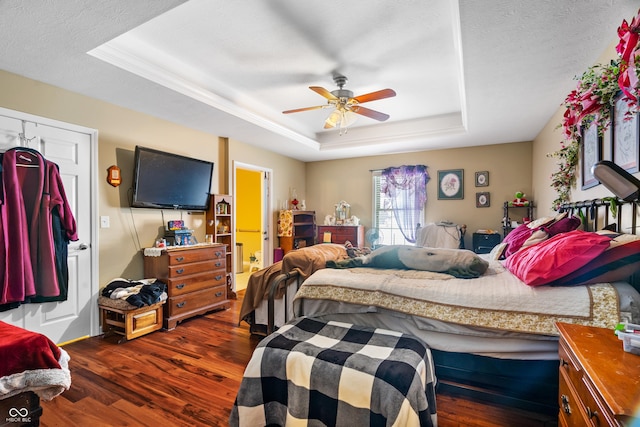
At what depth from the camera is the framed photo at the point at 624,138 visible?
5.90ft

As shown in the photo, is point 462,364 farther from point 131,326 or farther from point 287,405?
point 131,326

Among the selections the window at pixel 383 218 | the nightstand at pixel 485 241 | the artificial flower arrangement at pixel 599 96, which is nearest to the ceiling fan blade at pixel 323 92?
the artificial flower arrangement at pixel 599 96

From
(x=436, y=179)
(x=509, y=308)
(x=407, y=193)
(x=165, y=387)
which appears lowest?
(x=165, y=387)

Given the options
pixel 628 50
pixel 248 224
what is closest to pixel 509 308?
pixel 628 50

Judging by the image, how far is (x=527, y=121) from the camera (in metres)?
3.78

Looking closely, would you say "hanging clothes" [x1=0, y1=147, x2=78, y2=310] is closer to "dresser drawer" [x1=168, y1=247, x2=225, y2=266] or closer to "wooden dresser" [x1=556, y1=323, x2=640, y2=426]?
"dresser drawer" [x1=168, y1=247, x2=225, y2=266]

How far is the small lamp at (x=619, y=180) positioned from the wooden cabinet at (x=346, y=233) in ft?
14.5

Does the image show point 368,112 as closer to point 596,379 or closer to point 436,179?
point 436,179

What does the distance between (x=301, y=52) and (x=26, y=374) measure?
2.88 m

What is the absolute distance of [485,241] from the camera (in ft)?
15.1

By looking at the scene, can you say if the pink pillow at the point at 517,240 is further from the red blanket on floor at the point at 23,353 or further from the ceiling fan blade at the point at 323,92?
the red blanket on floor at the point at 23,353

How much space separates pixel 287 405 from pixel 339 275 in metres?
0.98

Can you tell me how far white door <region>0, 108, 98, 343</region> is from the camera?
266 centimetres

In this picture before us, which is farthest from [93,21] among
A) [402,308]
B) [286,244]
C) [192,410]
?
[286,244]
